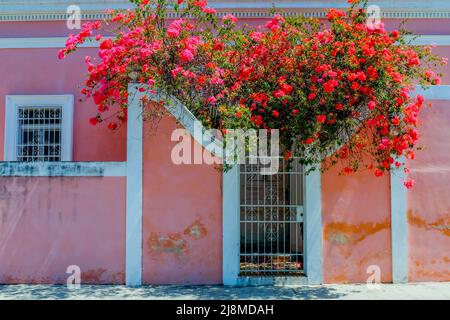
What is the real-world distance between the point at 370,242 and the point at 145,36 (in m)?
4.51

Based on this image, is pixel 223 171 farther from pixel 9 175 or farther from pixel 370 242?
pixel 9 175

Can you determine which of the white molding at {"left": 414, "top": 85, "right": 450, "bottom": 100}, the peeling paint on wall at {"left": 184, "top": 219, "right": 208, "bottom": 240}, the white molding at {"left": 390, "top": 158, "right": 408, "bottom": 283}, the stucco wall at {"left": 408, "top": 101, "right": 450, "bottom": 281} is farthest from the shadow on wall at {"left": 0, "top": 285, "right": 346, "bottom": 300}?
the white molding at {"left": 414, "top": 85, "right": 450, "bottom": 100}

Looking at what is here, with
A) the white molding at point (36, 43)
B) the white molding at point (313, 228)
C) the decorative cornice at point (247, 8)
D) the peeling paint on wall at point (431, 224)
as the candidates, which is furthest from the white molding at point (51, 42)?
the white molding at point (313, 228)

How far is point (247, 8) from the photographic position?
31.7 feet

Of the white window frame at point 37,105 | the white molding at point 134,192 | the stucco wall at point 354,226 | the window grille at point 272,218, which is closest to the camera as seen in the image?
the white molding at point 134,192

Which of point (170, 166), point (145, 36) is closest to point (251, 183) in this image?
point (170, 166)

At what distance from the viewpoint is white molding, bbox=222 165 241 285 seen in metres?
7.36

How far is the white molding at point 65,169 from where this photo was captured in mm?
7398

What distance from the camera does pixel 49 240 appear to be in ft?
24.3

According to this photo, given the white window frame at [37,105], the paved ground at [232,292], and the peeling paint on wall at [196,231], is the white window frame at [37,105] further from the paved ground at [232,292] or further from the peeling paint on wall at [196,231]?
the peeling paint on wall at [196,231]

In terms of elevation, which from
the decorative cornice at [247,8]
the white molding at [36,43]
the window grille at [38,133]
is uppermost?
the decorative cornice at [247,8]

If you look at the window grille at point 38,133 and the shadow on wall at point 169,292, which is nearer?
the shadow on wall at point 169,292

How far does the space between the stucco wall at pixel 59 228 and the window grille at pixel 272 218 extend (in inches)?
74.1

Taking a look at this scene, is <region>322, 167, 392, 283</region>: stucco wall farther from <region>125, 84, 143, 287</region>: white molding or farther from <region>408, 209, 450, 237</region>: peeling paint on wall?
<region>125, 84, 143, 287</region>: white molding
